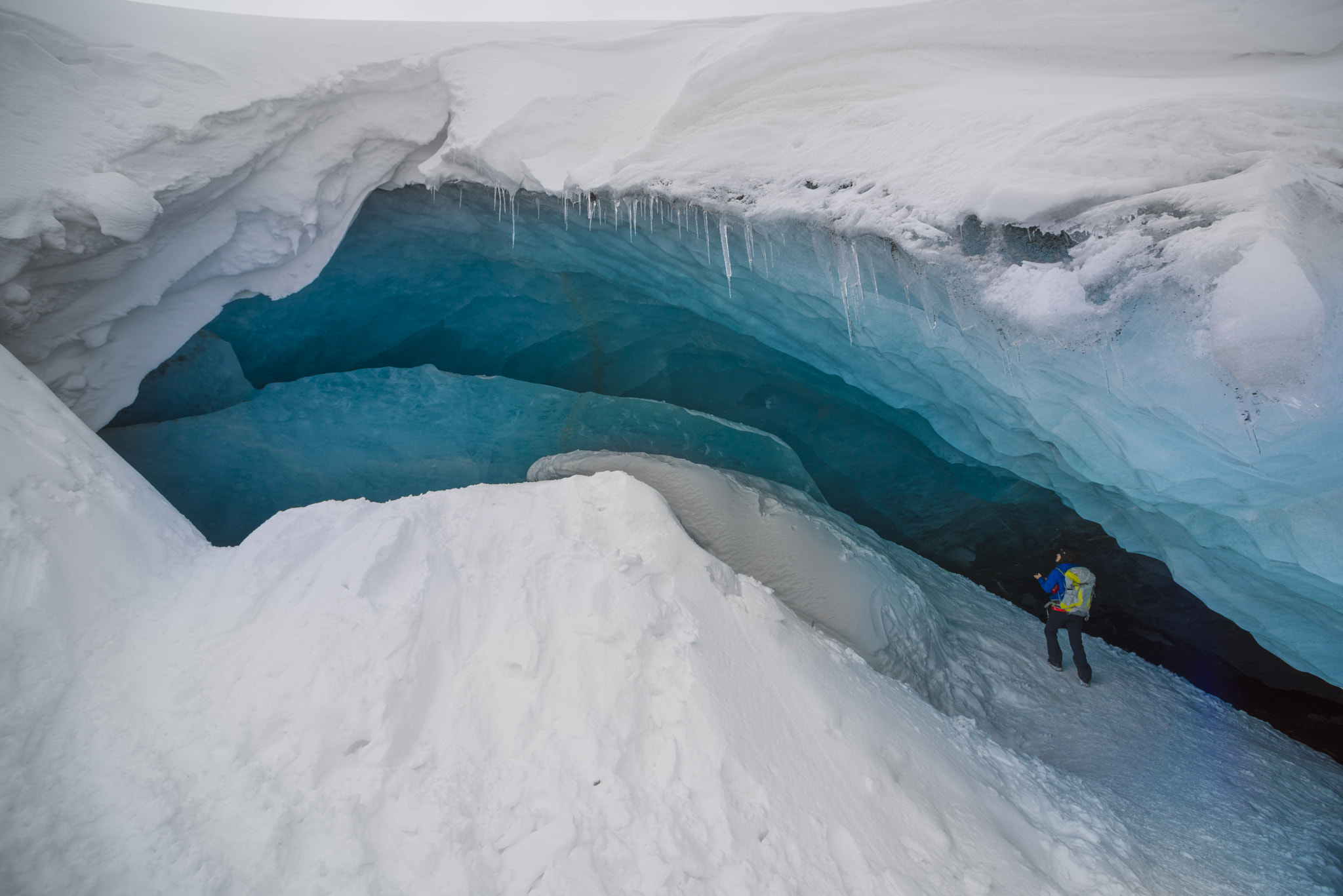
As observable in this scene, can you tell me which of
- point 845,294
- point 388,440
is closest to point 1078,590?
point 845,294

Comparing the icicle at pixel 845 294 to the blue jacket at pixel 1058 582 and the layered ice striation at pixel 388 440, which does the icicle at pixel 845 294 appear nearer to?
the layered ice striation at pixel 388 440

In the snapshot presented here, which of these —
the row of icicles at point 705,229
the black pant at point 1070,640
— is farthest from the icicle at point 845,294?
the black pant at point 1070,640

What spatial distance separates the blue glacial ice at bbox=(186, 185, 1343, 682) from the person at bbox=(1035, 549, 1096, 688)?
1.47 ft

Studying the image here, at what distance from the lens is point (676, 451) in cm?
491

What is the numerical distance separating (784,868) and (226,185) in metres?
4.46

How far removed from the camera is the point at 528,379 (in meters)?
5.91

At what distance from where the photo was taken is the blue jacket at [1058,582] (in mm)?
3979

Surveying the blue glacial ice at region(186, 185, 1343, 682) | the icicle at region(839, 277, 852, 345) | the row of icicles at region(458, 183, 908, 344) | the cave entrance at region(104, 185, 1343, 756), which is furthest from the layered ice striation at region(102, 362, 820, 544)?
the icicle at region(839, 277, 852, 345)

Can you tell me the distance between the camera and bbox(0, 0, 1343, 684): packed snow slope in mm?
2312

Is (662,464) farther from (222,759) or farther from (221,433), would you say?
(221,433)

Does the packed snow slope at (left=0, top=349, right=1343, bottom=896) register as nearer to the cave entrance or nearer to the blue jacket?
the blue jacket

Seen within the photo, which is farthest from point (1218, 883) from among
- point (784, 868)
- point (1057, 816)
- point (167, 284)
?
point (167, 284)

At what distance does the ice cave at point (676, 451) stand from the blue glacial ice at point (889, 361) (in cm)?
3

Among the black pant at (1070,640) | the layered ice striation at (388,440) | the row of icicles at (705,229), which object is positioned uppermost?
the row of icicles at (705,229)
